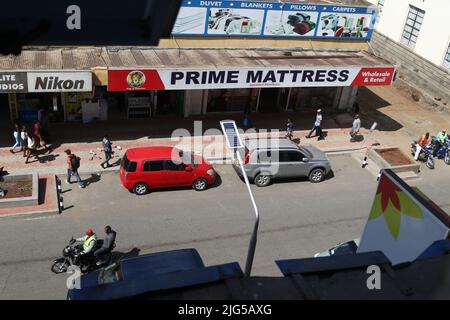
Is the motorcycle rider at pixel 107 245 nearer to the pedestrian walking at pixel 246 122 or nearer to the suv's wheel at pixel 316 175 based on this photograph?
the suv's wheel at pixel 316 175

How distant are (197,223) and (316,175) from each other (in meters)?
6.25

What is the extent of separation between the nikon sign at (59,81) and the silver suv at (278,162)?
7.09 meters

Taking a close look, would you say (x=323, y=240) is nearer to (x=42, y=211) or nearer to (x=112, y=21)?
(x=42, y=211)

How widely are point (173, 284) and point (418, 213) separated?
18.9 ft

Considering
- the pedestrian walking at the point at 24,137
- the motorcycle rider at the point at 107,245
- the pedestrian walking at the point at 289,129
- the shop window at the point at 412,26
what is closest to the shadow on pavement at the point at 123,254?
the motorcycle rider at the point at 107,245

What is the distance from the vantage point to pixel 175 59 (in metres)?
22.3

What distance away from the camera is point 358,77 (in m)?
24.6

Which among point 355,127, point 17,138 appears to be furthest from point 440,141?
point 17,138

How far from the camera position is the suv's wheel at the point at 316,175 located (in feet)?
69.8

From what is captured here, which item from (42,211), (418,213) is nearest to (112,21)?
(42,211)

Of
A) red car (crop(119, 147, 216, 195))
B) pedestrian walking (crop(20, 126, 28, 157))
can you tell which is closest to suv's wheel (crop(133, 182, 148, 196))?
red car (crop(119, 147, 216, 195))

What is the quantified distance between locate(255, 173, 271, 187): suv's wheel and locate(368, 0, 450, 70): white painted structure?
17066 mm

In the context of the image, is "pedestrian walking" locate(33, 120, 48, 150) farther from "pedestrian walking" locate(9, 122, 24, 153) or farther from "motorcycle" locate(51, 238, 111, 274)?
"motorcycle" locate(51, 238, 111, 274)

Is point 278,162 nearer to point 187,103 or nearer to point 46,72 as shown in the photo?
point 187,103
